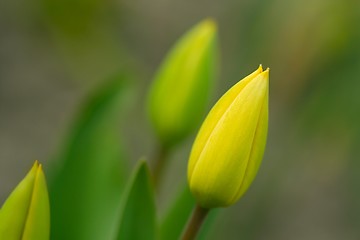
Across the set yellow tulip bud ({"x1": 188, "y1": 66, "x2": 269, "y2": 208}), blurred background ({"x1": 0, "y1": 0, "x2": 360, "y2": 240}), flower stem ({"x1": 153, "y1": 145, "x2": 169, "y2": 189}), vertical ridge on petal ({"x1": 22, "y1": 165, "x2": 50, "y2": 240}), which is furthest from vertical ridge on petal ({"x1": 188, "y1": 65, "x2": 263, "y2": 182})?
blurred background ({"x1": 0, "y1": 0, "x2": 360, "y2": 240})

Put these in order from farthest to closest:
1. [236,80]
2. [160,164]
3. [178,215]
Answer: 1. [236,80]
2. [160,164]
3. [178,215]

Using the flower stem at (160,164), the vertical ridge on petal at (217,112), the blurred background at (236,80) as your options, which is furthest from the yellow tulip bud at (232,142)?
the blurred background at (236,80)

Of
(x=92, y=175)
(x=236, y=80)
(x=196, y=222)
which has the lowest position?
(x=196, y=222)

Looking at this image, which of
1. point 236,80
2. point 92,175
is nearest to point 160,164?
point 92,175

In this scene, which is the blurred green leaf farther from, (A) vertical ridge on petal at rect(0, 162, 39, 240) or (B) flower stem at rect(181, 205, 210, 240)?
(A) vertical ridge on petal at rect(0, 162, 39, 240)

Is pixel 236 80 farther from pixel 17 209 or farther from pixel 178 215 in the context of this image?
pixel 17 209

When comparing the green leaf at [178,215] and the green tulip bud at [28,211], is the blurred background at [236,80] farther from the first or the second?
the green tulip bud at [28,211]

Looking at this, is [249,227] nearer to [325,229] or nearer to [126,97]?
[126,97]

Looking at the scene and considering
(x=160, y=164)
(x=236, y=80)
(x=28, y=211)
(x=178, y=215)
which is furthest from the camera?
(x=236, y=80)
